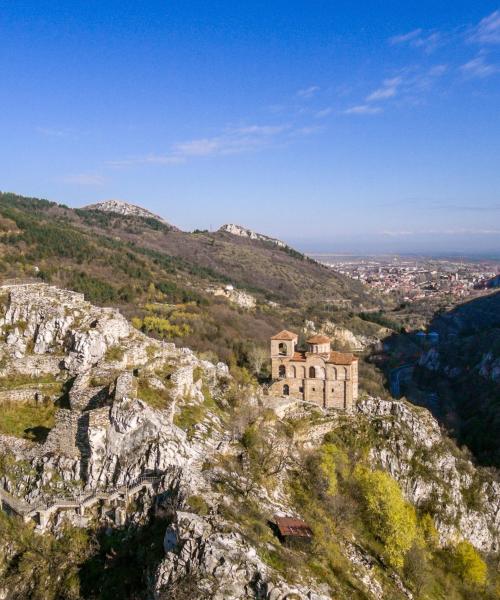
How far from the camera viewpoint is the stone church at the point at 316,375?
47.0 meters

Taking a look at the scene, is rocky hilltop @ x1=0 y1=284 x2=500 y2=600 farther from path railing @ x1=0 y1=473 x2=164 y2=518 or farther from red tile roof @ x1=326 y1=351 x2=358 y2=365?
red tile roof @ x1=326 y1=351 x2=358 y2=365

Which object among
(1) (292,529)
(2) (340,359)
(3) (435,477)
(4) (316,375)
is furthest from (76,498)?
(3) (435,477)

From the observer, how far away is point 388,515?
3634 cm

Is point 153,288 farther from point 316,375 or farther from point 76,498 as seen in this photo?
point 76,498

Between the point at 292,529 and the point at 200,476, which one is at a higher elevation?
the point at 200,476

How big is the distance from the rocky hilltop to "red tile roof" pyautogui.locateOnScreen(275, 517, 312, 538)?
50 centimetres

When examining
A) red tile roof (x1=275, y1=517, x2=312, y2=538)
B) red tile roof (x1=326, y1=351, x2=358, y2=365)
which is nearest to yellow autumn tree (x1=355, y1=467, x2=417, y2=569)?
Result: red tile roof (x1=326, y1=351, x2=358, y2=365)

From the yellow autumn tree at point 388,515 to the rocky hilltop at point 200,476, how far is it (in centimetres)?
13

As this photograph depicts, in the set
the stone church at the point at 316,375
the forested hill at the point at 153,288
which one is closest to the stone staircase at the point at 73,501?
the stone church at the point at 316,375

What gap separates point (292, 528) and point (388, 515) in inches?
504

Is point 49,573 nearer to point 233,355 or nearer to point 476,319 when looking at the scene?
point 233,355

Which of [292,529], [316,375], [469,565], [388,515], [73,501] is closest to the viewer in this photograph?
[73,501]

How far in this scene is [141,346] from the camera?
3756 centimetres

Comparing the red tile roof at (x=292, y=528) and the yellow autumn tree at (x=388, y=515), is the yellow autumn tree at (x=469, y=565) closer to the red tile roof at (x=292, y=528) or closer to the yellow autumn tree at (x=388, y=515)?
the yellow autumn tree at (x=388, y=515)
